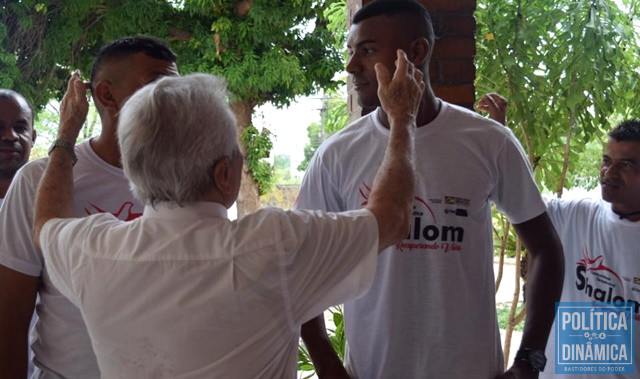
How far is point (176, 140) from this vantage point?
4.32ft

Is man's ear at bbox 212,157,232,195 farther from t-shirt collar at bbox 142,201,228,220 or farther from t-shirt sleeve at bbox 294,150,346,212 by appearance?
t-shirt sleeve at bbox 294,150,346,212

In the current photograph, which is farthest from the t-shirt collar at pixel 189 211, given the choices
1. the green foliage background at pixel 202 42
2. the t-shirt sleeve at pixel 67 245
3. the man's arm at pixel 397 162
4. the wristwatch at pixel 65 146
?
the green foliage background at pixel 202 42

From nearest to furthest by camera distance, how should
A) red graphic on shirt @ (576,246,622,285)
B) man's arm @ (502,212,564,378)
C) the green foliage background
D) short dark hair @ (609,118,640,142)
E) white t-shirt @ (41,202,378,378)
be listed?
white t-shirt @ (41,202,378,378), man's arm @ (502,212,564,378), red graphic on shirt @ (576,246,622,285), short dark hair @ (609,118,640,142), the green foliage background

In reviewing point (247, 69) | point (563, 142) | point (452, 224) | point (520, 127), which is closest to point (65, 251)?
point (452, 224)

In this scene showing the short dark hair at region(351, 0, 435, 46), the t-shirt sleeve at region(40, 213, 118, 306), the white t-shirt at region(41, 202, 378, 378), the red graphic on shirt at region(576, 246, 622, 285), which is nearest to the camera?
the white t-shirt at region(41, 202, 378, 378)

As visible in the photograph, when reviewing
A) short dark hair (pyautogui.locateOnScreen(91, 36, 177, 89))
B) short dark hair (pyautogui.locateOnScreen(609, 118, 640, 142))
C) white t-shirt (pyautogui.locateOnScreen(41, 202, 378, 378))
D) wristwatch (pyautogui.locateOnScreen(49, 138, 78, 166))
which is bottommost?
white t-shirt (pyautogui.locateOnScreen(41, 202, 378, 378))

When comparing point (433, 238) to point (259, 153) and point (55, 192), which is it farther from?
point (259, 153)

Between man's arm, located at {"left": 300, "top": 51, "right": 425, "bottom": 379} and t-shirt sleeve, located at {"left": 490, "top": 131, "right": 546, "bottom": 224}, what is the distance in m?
0.34

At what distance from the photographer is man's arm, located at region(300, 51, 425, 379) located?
1.43 meters

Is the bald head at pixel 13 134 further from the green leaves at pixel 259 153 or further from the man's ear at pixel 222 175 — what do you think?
the green leaves at pixel 259 153

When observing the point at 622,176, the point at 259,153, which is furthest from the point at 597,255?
the point at 259,153

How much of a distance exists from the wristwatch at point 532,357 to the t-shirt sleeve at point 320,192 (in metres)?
0.60

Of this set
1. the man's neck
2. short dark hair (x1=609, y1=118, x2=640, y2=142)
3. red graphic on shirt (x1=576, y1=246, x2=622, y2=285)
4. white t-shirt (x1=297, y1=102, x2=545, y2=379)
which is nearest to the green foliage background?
short dark hair (x1=609, y1=118, x2=640, y2=142)

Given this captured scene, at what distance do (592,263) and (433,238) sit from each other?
1.42 m
